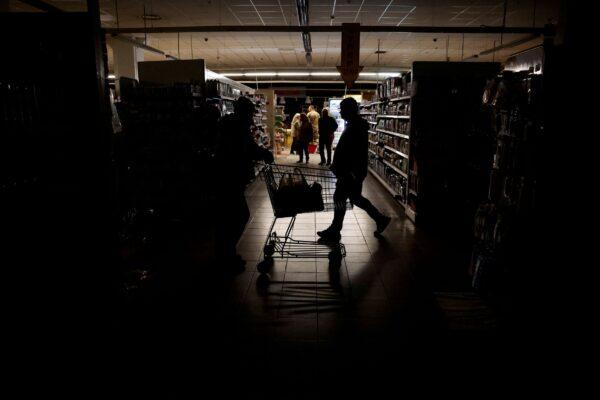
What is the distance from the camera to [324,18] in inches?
390

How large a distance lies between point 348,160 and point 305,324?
2.48 m

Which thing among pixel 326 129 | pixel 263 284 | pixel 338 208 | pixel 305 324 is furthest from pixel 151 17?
pixel 305 324

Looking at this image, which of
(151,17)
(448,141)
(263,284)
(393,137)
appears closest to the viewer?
(263,284)

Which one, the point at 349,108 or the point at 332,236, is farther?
the point at 332,236

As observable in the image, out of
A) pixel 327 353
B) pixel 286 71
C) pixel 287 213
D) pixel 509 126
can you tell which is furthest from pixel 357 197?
pixel 286 71

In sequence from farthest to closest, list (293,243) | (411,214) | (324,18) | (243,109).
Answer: (324,18) < (411,214) < (293,243) < (243,109)

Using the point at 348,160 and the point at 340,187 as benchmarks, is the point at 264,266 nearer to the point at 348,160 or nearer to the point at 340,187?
the point at 340,187

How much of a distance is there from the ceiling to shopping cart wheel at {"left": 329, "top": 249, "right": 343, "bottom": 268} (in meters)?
5.87

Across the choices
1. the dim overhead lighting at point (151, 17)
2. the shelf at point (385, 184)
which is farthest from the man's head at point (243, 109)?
the dim overhead lighting at point (151, 17)

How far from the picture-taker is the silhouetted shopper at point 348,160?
5.14 metres

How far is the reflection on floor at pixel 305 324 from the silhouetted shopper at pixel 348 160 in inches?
22.1

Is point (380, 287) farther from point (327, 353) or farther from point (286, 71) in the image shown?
point (286, 71)

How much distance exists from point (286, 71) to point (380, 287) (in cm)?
1741

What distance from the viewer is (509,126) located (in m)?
3.34
